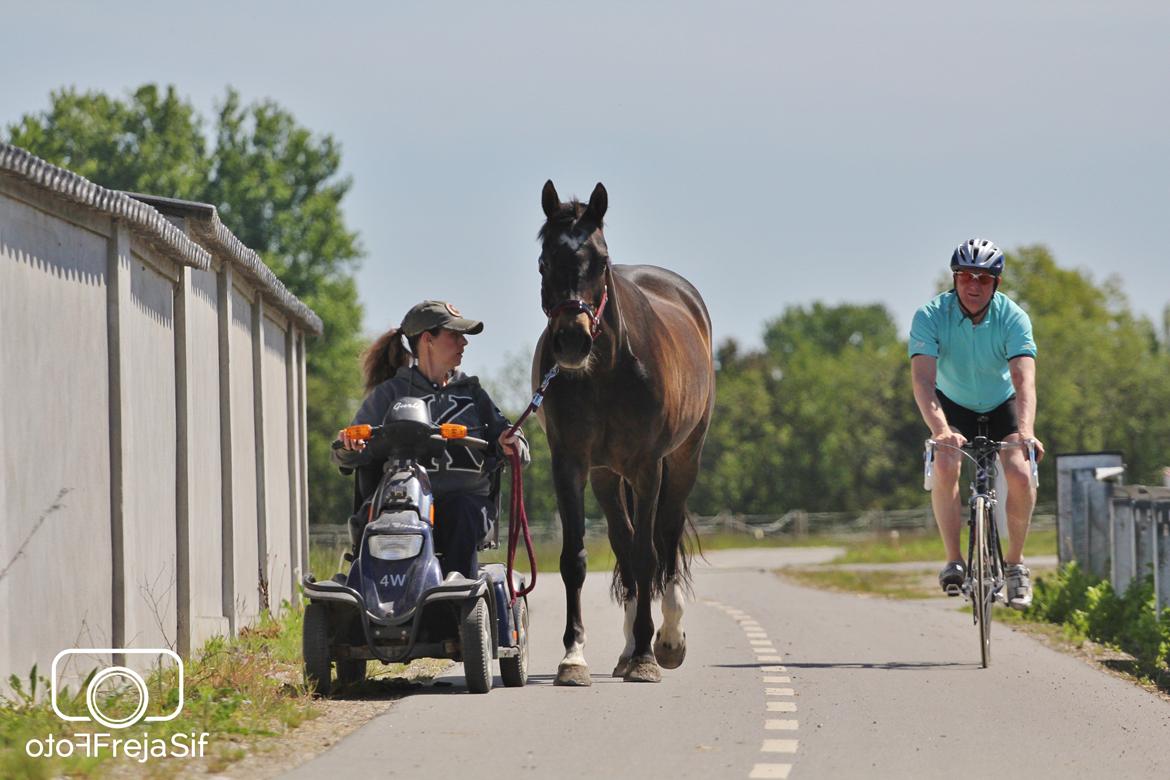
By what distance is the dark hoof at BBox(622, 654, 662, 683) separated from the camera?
1147 centimetres

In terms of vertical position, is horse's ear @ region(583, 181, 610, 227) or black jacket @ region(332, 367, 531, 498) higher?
horse's ear @ region(583, 181, 610, 227)

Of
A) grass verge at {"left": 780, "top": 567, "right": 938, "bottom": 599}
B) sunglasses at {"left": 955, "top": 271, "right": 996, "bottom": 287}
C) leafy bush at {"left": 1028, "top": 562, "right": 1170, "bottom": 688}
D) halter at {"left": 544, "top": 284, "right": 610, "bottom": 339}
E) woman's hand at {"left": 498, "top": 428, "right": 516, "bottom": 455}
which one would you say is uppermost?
sunglasses at {"left": 955, "top": 271, "right": 996, "bottom": 287}

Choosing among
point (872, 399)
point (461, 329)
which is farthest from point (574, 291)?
point (872, 399)

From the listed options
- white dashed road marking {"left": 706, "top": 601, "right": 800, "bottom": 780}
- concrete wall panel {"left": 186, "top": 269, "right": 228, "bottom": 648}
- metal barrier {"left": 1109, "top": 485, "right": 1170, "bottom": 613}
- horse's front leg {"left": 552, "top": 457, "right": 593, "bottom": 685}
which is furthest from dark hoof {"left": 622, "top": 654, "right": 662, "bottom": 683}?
metal barrier {"left": 1109, "top": 485, "right": 1170, "bottom": 613}

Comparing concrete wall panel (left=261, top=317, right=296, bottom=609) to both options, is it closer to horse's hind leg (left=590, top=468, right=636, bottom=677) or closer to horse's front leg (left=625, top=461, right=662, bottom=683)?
horse's hind leg (left=590, top=468, right=636, bottom=677)

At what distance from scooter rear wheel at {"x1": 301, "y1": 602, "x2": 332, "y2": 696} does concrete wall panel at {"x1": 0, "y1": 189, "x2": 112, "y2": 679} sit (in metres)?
1.16

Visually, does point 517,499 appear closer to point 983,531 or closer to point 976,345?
point 983,531

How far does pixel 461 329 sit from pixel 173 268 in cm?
298

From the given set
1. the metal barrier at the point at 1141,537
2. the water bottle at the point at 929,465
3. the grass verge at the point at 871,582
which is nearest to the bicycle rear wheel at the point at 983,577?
the water bottle at the point at 929,465

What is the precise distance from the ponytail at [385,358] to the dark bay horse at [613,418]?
2.92ft

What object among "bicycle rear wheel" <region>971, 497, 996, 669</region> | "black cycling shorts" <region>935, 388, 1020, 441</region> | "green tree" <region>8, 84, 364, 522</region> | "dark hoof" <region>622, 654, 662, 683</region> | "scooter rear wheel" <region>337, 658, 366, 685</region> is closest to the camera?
"scooter rear wheel" <region>337, 658, 366, 685</region>

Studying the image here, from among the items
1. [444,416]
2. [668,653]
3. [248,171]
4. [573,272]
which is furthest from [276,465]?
[248,171]

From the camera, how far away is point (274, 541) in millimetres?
18391

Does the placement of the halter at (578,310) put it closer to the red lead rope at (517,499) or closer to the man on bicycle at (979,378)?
the red lead rope at (517,499)
